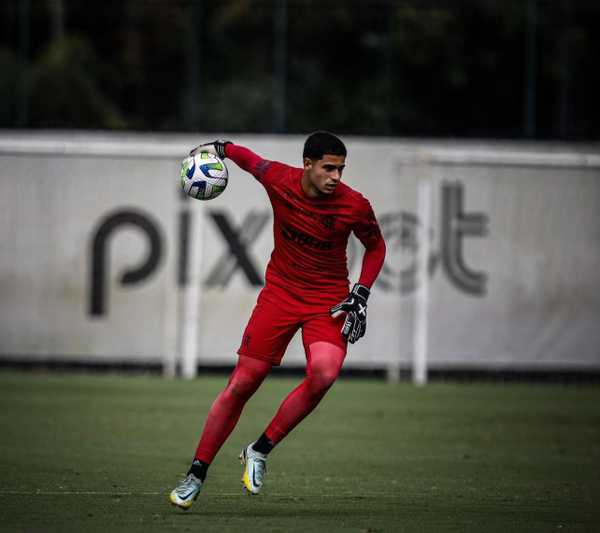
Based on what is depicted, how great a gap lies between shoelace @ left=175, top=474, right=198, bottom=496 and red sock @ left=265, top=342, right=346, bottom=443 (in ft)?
1.74

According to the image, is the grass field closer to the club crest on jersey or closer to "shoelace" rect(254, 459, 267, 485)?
"shoelace" rect(254, 459, 267, 485)

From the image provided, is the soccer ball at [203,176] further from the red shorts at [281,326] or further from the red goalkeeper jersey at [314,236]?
the red shorts at [281,326]

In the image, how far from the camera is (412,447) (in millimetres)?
12266

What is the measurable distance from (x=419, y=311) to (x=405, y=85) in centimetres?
1448

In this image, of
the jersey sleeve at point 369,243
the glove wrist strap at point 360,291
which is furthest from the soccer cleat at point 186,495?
the jersey sleeve at point 369,243

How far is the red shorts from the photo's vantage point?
8656 millimetres

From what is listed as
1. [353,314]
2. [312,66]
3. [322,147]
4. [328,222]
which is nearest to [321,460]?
[353,314]

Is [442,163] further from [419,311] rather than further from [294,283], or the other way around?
[294,283]

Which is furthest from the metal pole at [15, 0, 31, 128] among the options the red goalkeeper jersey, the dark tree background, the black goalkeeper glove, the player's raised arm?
the black goalkeeper glove

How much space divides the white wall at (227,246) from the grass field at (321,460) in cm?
88

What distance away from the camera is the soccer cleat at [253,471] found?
8500 mm

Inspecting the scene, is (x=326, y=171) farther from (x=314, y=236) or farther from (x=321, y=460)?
(x=321, y=460)

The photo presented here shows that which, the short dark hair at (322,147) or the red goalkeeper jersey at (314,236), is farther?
the red goalkeeper jersey at (314,236)

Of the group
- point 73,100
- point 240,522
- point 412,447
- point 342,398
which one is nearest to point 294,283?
point 240,522
